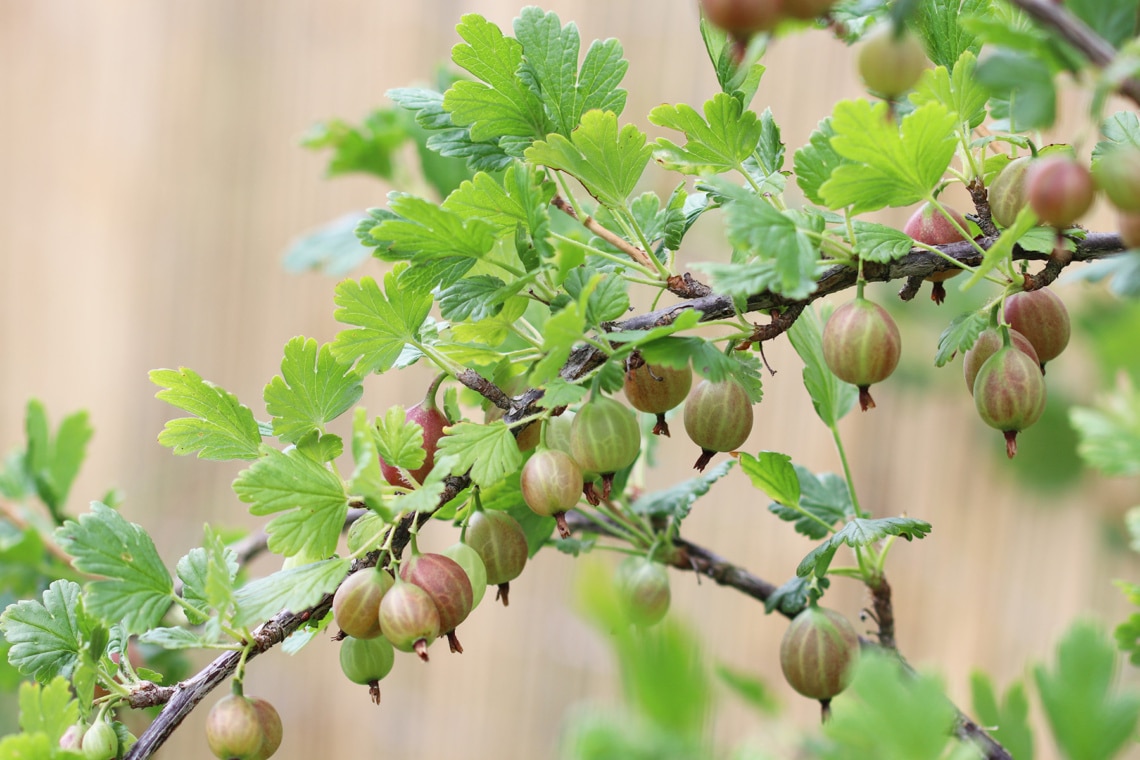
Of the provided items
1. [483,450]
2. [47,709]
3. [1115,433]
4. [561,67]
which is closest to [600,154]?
[561,67]

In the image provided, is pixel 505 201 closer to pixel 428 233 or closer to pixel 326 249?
pixel 428 233

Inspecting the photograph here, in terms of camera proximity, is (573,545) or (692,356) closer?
(692,356)

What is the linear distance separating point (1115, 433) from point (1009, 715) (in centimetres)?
17

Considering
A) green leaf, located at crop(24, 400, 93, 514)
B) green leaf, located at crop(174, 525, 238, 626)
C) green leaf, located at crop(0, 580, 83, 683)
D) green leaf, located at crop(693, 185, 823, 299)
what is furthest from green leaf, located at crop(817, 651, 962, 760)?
green leaf, located at crop(24, 400, 93, 514)

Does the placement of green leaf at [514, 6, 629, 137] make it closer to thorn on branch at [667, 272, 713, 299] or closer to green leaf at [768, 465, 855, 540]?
thorn on branch at [667, 272, 713, 299]

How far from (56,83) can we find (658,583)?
7.69 feet

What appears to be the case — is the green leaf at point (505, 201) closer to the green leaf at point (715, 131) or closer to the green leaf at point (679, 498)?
the green leaf at point (715, 131)

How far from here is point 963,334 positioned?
1.48 ft

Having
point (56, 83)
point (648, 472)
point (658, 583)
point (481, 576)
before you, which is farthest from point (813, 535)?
point (56, 83)

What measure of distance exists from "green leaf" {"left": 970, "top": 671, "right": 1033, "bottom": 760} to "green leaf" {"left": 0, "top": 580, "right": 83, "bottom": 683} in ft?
1.48

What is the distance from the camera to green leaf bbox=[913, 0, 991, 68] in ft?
1.54

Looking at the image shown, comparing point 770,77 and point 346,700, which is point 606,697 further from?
point 770,77

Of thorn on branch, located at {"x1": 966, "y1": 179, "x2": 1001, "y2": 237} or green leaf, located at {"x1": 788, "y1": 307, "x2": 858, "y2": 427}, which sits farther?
green leaf, located at {"x1": 788, "y1": 307, "x2": 858, "y2": 427}

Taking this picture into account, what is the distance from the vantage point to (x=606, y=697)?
161cm
